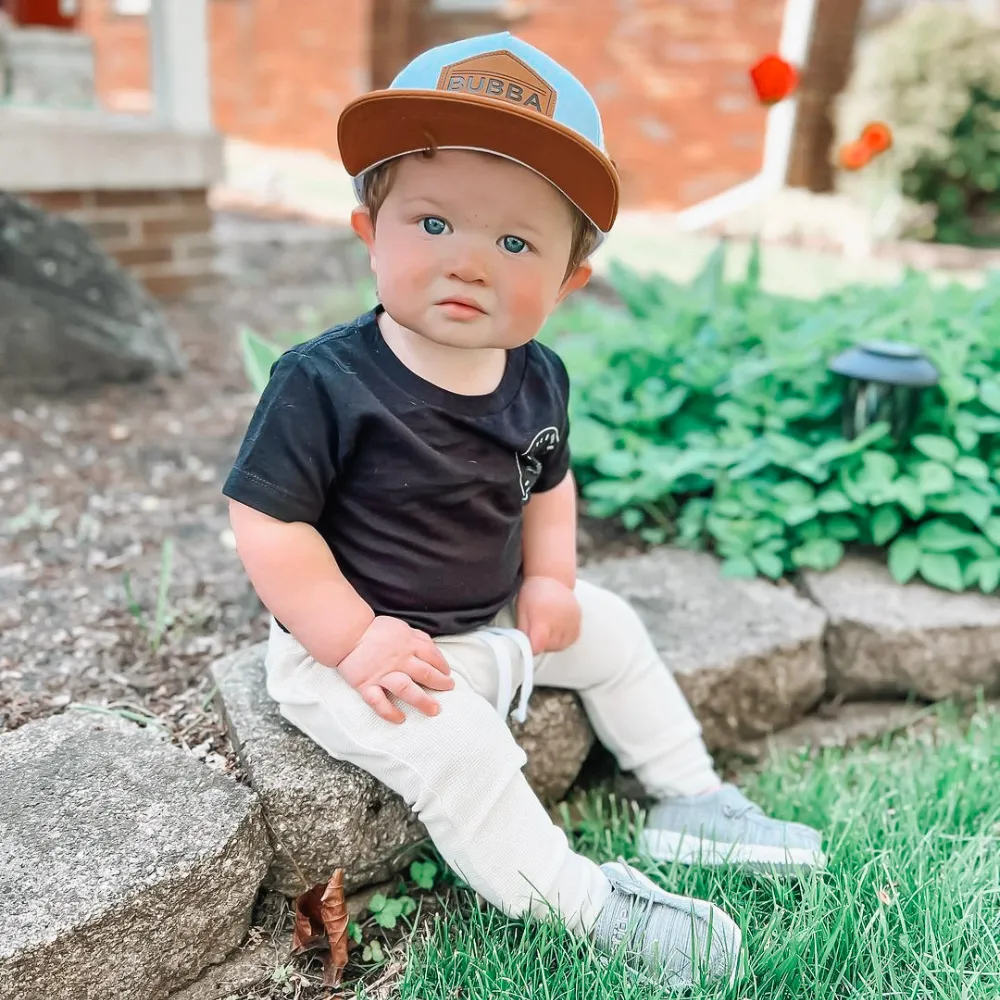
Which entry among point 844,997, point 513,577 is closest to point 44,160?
point 513,577

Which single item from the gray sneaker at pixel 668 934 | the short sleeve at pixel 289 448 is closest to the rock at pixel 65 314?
the short sleeve at pixel 289 448

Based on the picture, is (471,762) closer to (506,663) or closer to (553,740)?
(506,663)

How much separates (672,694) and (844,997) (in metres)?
0.54

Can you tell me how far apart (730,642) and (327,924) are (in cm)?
91

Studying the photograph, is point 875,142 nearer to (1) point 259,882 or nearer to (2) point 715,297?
(2) point 715,297

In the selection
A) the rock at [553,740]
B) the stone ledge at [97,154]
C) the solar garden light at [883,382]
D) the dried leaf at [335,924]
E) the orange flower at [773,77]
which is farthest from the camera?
the stone ledge at [97,154]

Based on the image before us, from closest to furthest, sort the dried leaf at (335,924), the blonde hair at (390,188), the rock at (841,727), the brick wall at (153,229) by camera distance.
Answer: the blonde hair at (390,188) < the dried leaf at (335,924) < the rock at (841,727) < the brick wall at (153,229)

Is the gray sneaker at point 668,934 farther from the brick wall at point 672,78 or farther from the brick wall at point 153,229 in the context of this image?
the brick wall at point 672,78

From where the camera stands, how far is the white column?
4.08m

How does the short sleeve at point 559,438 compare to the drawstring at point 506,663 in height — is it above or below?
above

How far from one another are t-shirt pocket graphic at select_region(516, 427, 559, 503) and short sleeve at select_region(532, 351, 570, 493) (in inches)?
0.5

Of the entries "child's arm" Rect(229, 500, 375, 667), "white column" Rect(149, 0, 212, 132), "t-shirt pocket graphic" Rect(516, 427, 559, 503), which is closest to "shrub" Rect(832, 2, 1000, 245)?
"white column" Rect(149, 0, 212, 132)

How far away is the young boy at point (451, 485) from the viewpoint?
1255 millimetres

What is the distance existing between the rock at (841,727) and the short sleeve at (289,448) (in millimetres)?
1093
